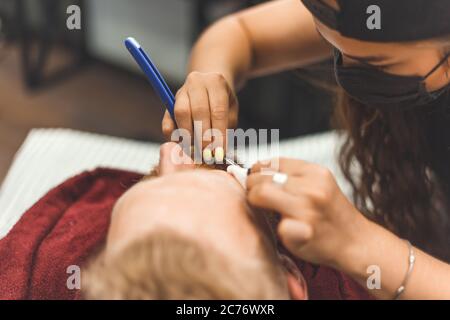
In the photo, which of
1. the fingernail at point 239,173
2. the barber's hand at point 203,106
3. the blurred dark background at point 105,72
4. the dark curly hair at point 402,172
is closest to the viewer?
the fingernail at point 239,173

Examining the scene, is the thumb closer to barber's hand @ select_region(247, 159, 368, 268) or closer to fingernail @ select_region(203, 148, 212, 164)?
barber's hand @ select_region(247, 159, 368, 268)

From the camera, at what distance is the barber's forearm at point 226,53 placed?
112cm

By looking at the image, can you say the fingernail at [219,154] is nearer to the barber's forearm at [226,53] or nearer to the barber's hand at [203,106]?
the barber's hand at [203,106]

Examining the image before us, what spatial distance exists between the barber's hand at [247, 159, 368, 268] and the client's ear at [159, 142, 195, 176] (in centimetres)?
13

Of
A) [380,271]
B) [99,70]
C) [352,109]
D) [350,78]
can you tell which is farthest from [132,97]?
[380,271]

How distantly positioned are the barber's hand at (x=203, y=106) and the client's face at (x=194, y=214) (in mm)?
147

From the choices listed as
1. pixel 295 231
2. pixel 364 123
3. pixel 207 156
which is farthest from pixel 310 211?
pixel 364 123

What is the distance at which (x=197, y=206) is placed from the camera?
66 cm

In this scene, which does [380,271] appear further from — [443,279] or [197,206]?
[197,206]

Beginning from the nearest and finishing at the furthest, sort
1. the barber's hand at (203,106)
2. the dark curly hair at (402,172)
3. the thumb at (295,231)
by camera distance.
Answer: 1. the thumb at (295,231)
2. the barber's hand at (203,106)
3. the dark curly hair at (402,172)

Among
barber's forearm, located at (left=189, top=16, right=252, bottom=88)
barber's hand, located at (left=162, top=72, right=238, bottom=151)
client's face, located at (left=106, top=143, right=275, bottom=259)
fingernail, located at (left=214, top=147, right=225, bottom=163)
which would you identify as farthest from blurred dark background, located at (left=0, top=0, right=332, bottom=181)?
client's face, located at (left=106, top=143, right=275, bottom=259)

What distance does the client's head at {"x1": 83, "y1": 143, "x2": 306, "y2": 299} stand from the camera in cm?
63

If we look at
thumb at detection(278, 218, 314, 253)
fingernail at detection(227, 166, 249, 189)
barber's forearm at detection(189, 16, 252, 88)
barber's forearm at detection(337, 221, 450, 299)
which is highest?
barber's forearm at detection(189, 16, 252, 88)

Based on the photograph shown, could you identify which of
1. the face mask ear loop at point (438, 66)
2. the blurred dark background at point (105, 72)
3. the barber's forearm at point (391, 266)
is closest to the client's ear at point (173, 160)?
the barber's forearm at point (391, 266)
